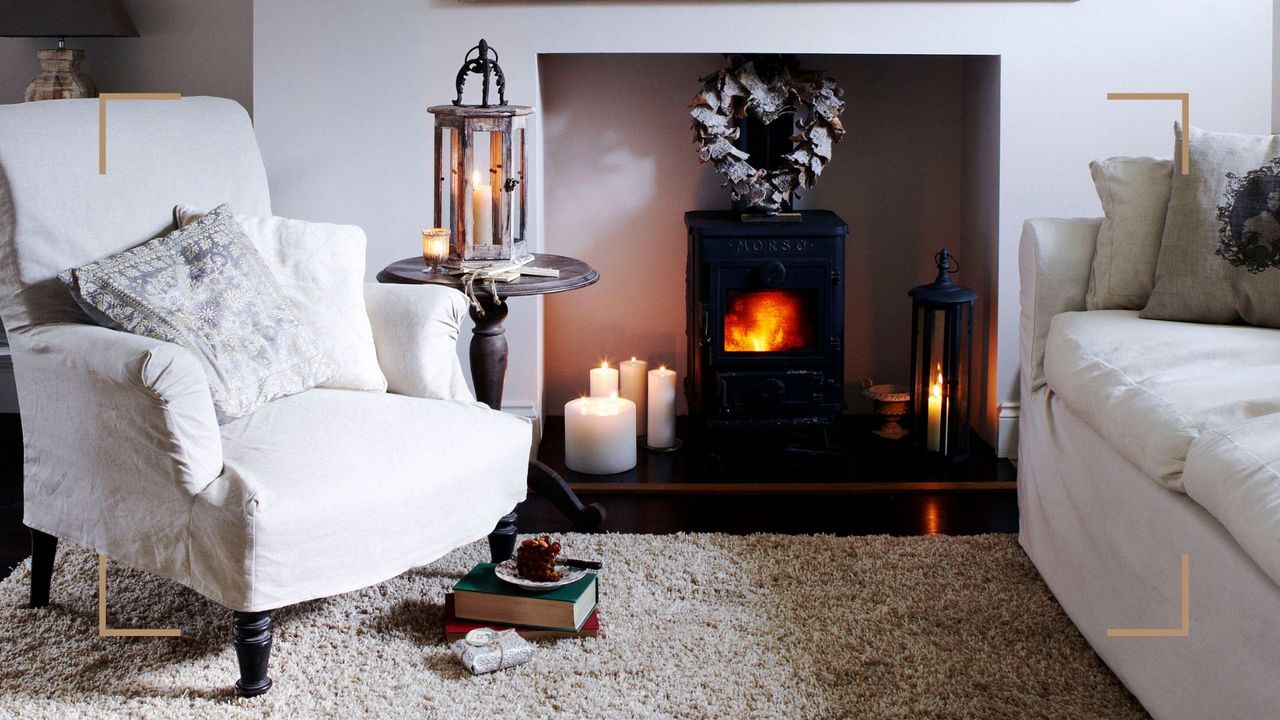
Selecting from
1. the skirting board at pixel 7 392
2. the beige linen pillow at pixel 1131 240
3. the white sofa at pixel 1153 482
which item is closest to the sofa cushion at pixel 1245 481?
the white sofa at pixel 1153 482

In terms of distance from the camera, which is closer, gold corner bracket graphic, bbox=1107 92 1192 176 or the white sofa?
the white sofa

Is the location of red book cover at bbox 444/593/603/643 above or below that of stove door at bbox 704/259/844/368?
below

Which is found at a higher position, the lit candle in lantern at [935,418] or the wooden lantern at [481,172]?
the wooden lantern at [481,172]

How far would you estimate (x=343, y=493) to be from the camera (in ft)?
6.57

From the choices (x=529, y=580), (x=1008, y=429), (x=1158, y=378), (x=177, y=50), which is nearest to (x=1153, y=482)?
(x=1158, y=378)

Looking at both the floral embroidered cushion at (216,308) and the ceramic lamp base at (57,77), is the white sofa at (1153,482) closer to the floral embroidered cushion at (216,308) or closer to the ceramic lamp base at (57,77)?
the floral embroidered cushion at (216,308)

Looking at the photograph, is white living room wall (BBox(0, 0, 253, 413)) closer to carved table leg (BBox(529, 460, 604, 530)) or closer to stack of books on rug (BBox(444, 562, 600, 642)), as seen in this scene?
carved table leg (BBox(529, 460, 604, 530))

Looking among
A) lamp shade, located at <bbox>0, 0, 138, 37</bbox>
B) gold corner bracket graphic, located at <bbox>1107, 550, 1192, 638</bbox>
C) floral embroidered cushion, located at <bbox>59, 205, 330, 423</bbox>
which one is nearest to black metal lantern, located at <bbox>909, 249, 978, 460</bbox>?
gold corner bracket graphic, located at <bbox>1107, 550, 1192, 638</bbox>

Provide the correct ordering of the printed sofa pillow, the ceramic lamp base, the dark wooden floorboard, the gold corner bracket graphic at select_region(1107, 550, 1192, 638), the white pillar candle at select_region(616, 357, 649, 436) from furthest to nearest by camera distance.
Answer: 1. the white pillar candle at select_region(616, 357, 649, 436)
2. the ceramic lamp base
3. the dark wooden floorboard
4. the printed sofa pillow
5. the gold corner bracket graphic at select_region(1107, 550, 1192, 638)

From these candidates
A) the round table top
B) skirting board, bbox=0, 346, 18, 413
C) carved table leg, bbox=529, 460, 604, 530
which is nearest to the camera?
the round table top

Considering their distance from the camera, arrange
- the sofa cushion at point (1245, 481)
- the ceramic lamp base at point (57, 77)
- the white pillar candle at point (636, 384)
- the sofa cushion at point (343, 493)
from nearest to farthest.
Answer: the sofa cushion at point (1245, 481), the sofa cushion at point (343, 493), the ceramic lamp base at point (57, 77), the white pillar candle at point (636, 384)

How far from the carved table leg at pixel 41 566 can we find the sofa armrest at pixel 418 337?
72cm

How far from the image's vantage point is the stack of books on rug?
2244 millimetres

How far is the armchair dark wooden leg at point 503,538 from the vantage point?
8.17ft
